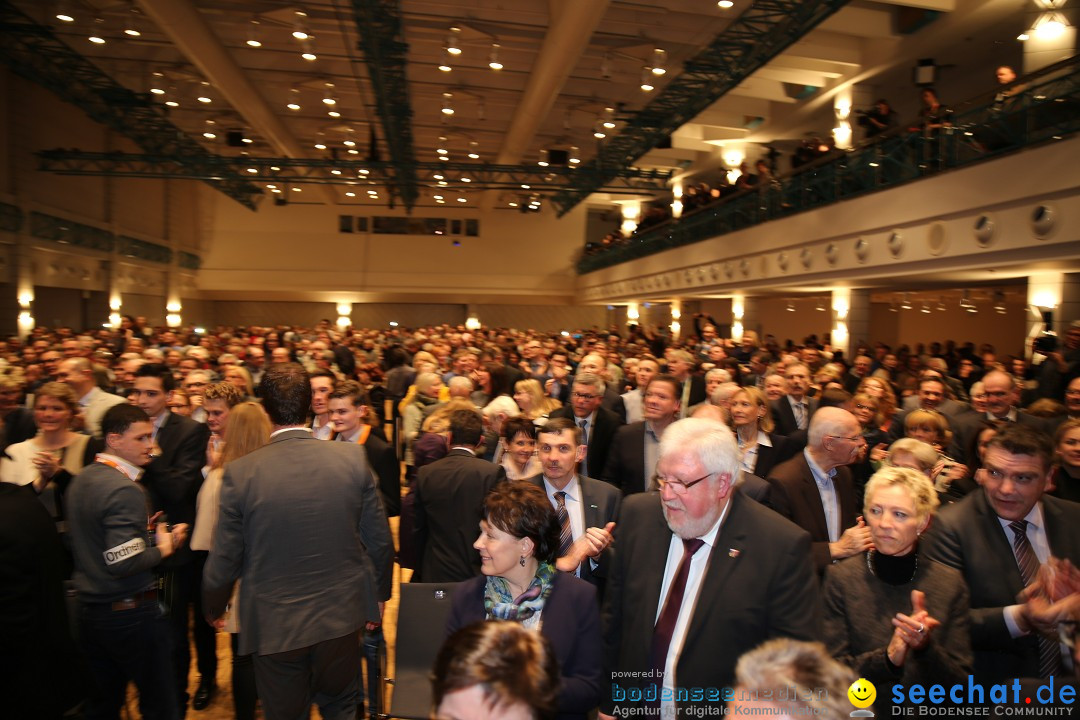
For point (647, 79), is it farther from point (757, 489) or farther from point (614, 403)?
point (757, 489)

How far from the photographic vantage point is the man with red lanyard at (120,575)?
3209 millimetres

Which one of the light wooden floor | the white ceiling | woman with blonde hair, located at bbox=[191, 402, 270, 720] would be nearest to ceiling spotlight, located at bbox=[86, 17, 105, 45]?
the white ceiling

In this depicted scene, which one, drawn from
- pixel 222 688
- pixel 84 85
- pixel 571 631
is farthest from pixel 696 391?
pixel 84 85

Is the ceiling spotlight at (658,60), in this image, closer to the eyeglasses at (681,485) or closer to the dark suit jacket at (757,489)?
the dark suit jacket at (757,489)

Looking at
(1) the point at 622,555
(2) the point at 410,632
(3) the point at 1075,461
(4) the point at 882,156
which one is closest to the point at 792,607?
(1) the point at 622,555

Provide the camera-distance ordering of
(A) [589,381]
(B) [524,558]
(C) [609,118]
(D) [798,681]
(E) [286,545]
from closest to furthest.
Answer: (D) [798,681] → (B) [524,558] → (E) [286,545] → (A) [589,381] → (C) [609,118]

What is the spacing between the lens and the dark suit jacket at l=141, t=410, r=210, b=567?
4.19 metres

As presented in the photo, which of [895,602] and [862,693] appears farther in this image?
[895,602]

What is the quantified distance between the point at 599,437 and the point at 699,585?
373 centimetres

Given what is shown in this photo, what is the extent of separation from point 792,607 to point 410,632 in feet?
5.09

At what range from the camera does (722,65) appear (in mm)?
14414

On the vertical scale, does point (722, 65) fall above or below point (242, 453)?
above

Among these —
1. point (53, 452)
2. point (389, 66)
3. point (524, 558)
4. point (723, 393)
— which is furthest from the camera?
point (389, 66)

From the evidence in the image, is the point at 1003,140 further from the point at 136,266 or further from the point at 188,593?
the point at 136,266
